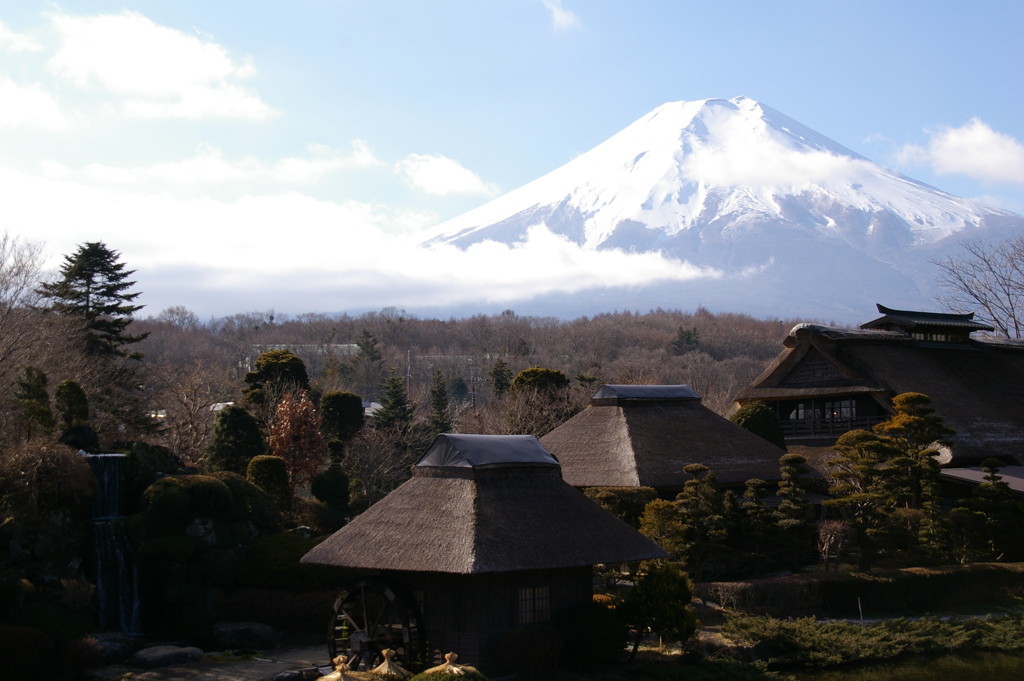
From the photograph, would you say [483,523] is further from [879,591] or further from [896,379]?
[896,379]

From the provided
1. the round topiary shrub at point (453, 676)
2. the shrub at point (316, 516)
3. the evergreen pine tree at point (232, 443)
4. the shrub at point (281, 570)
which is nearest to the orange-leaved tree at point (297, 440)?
the evergreen pine tree at point (232, 443)

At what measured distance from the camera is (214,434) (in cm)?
2725

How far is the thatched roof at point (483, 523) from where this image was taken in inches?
584

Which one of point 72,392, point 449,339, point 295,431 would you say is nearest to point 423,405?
point 295,431

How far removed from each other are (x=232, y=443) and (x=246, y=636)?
30.5 feet

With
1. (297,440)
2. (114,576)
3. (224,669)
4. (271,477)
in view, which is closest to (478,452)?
(224,669)

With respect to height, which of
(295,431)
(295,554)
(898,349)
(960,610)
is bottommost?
(960,610)

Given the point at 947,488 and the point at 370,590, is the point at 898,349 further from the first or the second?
the point at 370,590

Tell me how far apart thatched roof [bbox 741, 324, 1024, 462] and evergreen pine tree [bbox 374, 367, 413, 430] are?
52.7ft

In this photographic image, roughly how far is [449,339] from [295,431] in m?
83.0

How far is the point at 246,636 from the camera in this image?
1873cm

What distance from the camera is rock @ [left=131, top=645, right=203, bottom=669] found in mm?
17000

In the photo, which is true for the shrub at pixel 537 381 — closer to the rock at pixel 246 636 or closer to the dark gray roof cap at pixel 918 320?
the dark gray roof cap at pixel 918 320

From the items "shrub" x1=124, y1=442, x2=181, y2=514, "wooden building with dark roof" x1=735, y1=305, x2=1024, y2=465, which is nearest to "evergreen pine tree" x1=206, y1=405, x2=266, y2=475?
"shrub" x1=124, y1=442, x2=181, y2=514
